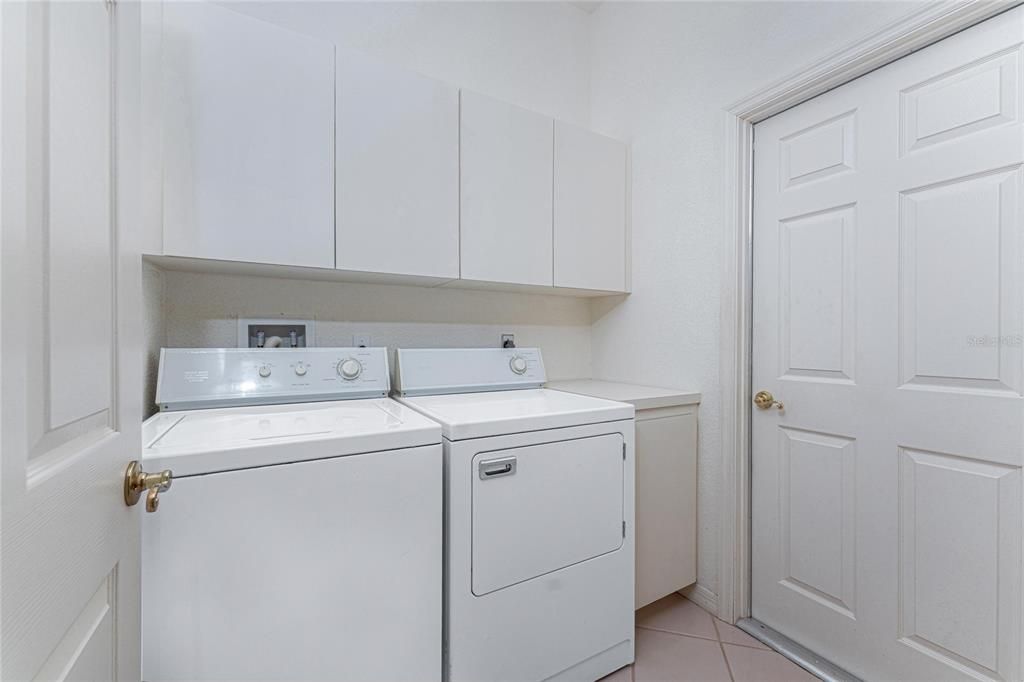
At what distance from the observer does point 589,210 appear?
2.13 metres

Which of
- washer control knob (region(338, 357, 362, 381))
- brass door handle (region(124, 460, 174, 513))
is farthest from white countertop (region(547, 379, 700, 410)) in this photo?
brass door handle (region(124, 460, 174, 513))

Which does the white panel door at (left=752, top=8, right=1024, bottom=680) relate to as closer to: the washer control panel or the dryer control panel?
the dryer control panel

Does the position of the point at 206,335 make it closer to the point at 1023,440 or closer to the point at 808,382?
the point at 808,382

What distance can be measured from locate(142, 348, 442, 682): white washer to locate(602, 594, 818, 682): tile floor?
33.2 inches

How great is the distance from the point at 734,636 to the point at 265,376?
6.60 feet

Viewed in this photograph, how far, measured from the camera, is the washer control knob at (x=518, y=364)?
2053 mm

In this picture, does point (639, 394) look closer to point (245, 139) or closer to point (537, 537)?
point (537, 537)

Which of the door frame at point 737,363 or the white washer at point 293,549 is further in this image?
the door frame at point 737,363

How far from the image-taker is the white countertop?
5.75ft

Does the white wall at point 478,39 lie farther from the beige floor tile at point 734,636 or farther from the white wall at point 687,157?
the beige floor tile at point 734,636

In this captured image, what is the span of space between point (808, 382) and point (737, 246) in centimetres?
59

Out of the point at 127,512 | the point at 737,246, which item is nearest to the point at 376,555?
the point at 127,512

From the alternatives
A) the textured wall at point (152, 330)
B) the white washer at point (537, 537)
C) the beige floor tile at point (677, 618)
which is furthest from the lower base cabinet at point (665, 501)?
the textured wall at point (152, 330)

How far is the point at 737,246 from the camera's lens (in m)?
1.79
